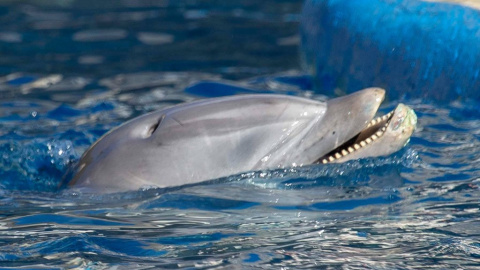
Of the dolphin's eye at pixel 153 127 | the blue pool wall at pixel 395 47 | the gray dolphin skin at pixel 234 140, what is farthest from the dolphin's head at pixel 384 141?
the blue pool wall at pixel 395 47

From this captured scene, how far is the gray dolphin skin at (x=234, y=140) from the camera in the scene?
4.58 m

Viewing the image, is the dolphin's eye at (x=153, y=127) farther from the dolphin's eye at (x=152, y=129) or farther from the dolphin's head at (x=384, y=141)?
the dolphin's head at (x=384, y=141)

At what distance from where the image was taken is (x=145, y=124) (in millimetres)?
4711

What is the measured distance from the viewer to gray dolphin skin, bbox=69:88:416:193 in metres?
4.58

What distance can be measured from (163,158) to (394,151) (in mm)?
1253

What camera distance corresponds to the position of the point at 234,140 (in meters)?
4.59

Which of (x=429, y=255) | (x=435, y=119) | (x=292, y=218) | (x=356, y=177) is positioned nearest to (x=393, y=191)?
(x=356, y=177)

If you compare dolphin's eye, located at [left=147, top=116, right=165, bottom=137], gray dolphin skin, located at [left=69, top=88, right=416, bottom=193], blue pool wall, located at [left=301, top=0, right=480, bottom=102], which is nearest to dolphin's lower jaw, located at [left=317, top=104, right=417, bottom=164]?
gray dolphin skin, located at [left=69, top=88, right=416, bottom=193]

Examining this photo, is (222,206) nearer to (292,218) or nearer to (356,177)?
(292,218)

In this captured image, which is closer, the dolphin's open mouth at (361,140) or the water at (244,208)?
the water at (244,208)

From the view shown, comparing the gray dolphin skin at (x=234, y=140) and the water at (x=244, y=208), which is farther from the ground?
the gray dolphin skin at (x=234, y=140)

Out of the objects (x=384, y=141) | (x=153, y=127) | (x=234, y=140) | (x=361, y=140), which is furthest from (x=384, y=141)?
(x=153, y=127)

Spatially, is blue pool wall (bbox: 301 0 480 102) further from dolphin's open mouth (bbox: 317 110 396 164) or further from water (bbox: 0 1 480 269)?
dolphin's open mouth (bbox: 317 110 396 164)

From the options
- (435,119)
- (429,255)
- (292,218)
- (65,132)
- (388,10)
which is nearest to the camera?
(429,255)
